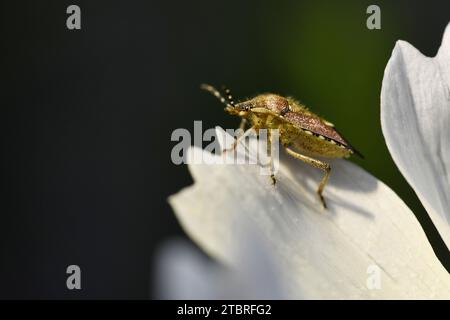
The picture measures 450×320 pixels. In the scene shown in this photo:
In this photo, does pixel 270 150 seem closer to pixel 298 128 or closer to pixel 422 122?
pixel 298 128

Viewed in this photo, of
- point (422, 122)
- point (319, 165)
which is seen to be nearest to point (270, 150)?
point (319, 165)

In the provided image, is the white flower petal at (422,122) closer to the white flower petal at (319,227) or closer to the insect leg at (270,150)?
the white flower petal at (319,227)

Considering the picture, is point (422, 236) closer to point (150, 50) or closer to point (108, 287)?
point (108, 287)

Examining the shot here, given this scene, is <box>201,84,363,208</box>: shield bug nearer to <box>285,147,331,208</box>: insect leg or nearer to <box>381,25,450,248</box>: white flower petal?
<box>285,147,331,208</box>: insect leg

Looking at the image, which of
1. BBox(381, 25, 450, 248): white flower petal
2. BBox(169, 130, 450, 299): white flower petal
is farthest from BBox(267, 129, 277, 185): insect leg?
BBox(381, 25, 450, 248): white flower petal

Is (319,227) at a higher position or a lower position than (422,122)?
lower

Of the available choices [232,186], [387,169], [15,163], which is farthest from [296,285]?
[15,163]
